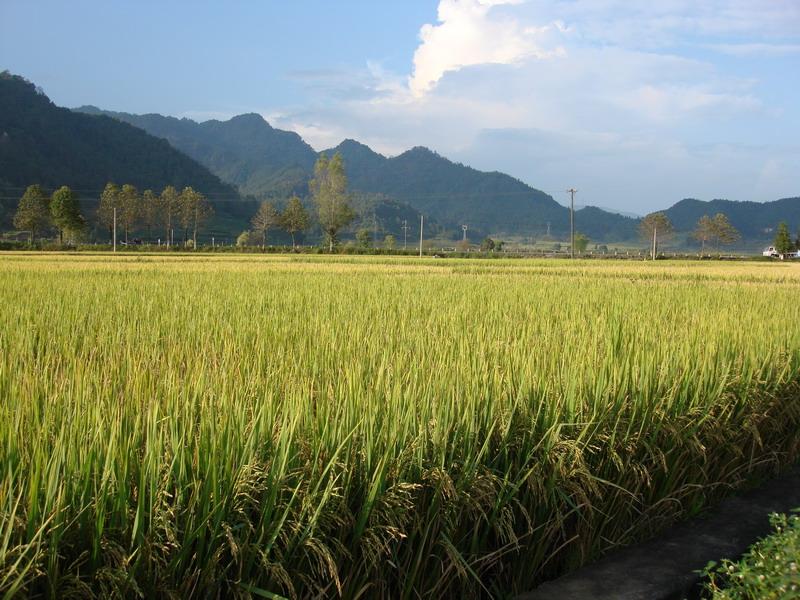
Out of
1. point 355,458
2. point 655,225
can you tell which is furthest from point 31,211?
point 655,225

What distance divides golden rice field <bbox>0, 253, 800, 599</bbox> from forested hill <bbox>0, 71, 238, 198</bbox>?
110 meters

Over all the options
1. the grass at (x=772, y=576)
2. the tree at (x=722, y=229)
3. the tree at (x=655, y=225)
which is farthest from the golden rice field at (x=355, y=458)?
the tree at (x=722, y=229)

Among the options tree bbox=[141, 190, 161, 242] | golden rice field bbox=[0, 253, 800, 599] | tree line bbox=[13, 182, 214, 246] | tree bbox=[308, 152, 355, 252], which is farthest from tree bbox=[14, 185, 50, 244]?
golden rice field bbox=[0, 253, 800, 599]

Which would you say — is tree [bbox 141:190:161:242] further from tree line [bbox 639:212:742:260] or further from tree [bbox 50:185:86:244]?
tree line [bbox 639:212:742:260]

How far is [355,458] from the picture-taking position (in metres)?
1.73

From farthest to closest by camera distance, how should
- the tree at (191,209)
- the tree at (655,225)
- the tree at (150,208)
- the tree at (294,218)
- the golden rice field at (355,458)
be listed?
the tree at (655,225) < the tree at (294,218) < the tree at (191,209) < the tree at (150,208) < the golden rice field at (355,458)

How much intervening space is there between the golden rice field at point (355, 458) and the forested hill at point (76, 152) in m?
110

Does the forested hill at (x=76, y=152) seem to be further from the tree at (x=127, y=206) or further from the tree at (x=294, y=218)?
the tree at (x=294, y=218)

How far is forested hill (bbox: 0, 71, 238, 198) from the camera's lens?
105375 mm

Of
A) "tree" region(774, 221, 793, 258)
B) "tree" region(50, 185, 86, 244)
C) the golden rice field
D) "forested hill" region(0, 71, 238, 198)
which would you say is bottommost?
the golden rice field

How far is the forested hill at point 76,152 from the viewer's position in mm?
105375

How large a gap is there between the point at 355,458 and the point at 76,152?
132 m

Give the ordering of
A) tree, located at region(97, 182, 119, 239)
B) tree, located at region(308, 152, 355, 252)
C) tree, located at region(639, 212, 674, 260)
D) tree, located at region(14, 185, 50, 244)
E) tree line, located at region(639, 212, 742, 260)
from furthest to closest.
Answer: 1. tree, located at region(639, 212, 674, 260)
2. tree line, located at region(639, 212, 742, 260)
3. tree, located at region(308, 152, 355, 252)
4. tree, located at region(97, 182, 119, 239)
5. tree, located at region(14, 185, 50, 244)

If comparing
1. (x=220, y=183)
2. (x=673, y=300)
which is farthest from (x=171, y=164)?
(x=673, y=300)
